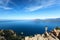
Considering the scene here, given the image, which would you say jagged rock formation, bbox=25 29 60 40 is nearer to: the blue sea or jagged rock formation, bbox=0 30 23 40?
the blue sea

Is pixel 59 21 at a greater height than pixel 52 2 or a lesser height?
lesser

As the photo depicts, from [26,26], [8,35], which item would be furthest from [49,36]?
[8,35]

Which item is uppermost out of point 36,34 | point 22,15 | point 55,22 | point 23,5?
point 23,5

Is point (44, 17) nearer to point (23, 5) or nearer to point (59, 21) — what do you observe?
point (59, 21)

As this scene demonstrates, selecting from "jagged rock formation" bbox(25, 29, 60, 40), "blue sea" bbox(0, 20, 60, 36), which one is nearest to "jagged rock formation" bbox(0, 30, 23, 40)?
"blue sea" bbox(0, 20, 60, 36)

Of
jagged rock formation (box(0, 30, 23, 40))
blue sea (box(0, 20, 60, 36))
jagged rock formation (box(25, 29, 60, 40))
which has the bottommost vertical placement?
jagged rock formation (box(25, 29, 60, 40))

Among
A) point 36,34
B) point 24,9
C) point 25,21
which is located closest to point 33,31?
point 36,34

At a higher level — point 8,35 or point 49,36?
point 8,35

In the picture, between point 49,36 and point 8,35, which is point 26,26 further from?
point 49,36
